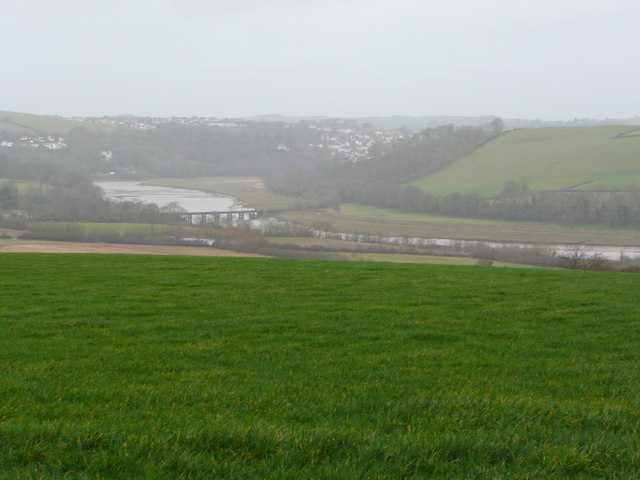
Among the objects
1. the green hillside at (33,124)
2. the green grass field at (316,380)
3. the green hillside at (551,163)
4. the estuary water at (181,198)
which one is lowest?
the estuary water at (181,198)

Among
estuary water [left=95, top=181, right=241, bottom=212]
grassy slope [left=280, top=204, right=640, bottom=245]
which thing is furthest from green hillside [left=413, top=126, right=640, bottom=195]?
estuary water [left=95, top=181, right=241, bottom=212]

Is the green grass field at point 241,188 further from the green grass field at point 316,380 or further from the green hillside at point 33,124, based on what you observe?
the green grass field at point 316,380

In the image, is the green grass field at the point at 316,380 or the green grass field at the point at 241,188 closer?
the green grass field at the point at 316,380

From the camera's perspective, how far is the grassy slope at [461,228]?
59406 mm

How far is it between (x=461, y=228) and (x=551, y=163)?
116ft

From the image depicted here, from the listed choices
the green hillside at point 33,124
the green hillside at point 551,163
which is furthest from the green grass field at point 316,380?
the green hillside at point 33,124

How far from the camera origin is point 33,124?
15775 centimetres

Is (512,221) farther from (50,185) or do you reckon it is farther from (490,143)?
(50,185)

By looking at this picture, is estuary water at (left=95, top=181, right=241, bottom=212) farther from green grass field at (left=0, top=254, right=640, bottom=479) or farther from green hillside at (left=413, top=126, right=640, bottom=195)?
green grass field at (left=0, top=254, right=640, bottom=479)

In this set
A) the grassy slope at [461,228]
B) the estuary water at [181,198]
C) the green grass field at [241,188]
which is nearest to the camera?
the grassy slope at [461,228]

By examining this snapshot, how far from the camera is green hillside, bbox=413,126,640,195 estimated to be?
8225 centimetres

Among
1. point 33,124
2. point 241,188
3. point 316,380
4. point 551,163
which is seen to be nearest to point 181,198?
point 241,188

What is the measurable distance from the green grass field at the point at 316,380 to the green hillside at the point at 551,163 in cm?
7125

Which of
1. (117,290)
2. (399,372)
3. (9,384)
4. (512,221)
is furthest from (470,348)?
(512,221)
